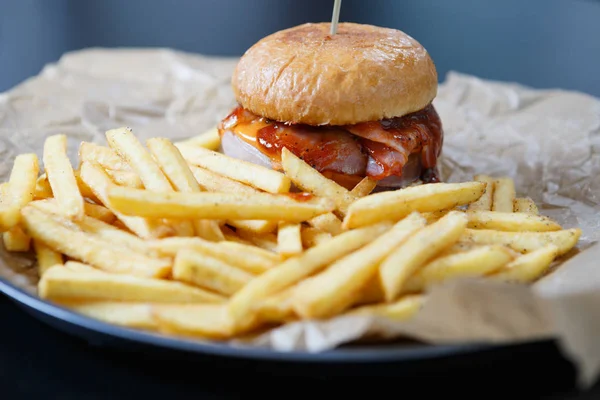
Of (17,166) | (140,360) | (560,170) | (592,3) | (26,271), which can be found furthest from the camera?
(592,3)

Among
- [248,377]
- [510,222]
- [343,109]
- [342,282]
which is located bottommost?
[248,377]

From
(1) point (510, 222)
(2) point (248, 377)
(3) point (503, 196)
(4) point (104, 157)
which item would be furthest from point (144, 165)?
(3) point (503, 196)

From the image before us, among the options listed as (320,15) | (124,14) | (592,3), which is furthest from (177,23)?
(592,3)

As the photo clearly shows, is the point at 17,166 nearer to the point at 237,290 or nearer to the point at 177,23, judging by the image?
the point at 237,290

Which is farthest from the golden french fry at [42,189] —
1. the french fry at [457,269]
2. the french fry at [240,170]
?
the french fry at [457,269]

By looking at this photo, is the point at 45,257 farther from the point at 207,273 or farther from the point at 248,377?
the point at 248,377
